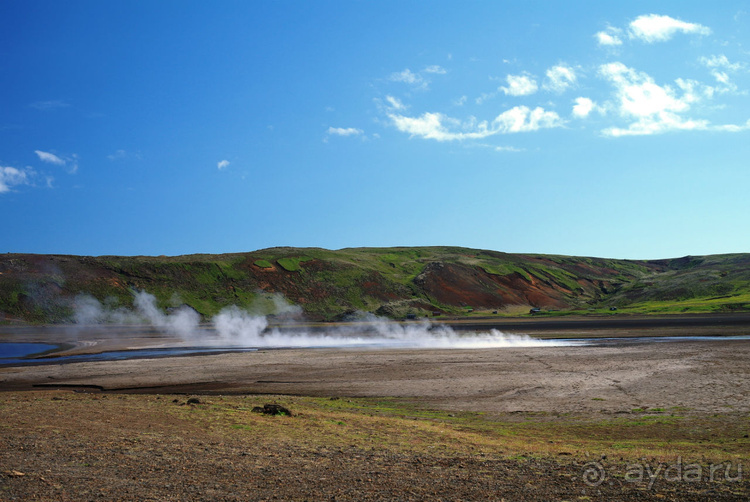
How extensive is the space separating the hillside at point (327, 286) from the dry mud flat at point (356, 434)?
240 feet

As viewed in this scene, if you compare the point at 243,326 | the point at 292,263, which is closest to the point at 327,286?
the point at 292,263

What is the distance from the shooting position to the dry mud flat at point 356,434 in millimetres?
9477

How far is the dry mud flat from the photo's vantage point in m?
9.48

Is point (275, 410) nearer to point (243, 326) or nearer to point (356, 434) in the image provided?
point (356, 434)

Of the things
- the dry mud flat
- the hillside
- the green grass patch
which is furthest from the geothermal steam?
the dry mud flat

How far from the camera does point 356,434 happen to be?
581 inches

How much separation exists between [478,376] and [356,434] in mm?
15099

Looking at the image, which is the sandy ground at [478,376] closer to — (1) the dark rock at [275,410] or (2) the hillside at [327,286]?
(1) the dark rock at [275,410]

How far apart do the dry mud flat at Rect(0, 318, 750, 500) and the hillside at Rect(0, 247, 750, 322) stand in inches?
2885

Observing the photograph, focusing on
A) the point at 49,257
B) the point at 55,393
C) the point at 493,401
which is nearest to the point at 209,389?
the point at 55,393

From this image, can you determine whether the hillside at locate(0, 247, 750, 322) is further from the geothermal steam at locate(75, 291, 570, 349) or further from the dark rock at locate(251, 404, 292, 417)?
the dark rock at locate(251, 404, 292, 417)

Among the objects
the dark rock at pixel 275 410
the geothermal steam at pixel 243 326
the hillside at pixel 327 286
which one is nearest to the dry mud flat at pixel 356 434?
the dark rock at pixel 275 410

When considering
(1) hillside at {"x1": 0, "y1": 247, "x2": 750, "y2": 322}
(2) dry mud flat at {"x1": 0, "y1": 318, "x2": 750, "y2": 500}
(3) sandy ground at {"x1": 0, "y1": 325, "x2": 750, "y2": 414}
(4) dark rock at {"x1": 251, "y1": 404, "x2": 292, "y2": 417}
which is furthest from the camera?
(1) hillside at {"x1": 0, "y1": 247, "x2": 750, "y2": 322}

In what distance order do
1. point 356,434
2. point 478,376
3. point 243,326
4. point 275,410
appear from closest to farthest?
point 356,434, point 275,410, point 478,376, point 243,326
